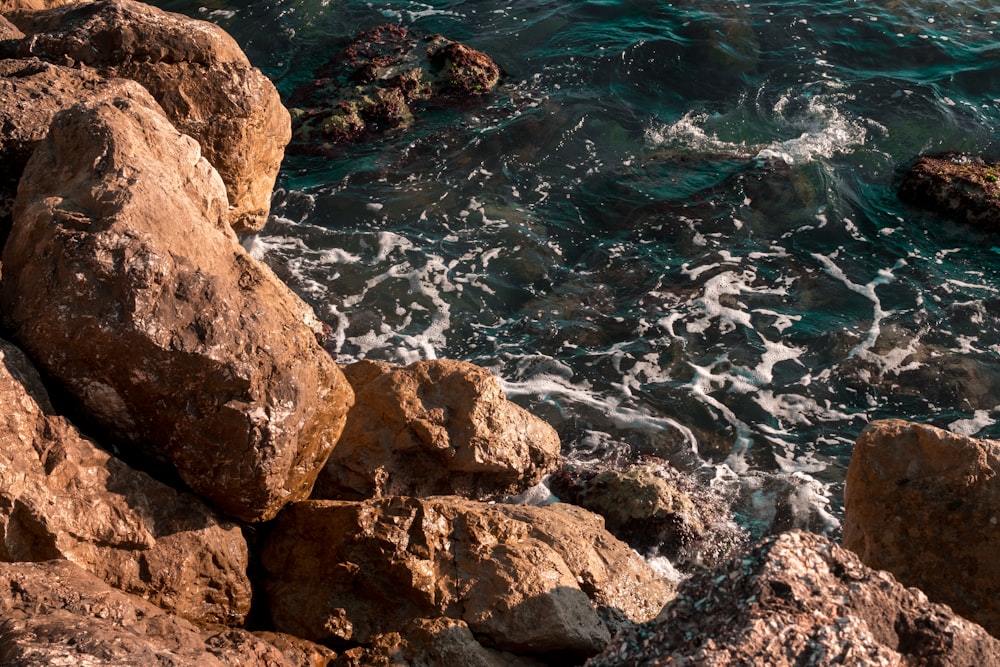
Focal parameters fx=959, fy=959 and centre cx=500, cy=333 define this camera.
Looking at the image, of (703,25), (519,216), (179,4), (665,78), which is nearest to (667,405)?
(519,216)

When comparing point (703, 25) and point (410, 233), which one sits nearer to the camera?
point (410, 233)

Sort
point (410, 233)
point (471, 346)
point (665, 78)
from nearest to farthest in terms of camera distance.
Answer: point (471, 346) < point (410, 233) < point (665, 78)

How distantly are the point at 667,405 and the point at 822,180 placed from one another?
5.92 metres

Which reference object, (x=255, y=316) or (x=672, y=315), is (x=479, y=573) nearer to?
(x=255, y=316)

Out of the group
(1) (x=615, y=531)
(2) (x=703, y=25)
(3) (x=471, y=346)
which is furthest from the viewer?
(2) (x=703, y=25)

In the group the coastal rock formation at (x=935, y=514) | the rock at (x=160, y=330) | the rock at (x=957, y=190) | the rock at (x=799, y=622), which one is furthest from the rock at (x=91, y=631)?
the rock at (x=957, y=190)

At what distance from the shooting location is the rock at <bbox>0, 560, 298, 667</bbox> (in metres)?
4.17

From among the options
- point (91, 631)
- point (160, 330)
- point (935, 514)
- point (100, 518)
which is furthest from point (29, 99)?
point (935, 514)

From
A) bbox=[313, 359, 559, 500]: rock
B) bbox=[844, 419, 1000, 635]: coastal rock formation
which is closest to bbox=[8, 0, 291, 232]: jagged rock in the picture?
bbox=[313, 359, 559, 500]: rock

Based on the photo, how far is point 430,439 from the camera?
8.20 meters

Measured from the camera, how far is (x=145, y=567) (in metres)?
5.90

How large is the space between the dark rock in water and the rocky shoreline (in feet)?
25.3

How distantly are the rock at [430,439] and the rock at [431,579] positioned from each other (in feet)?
4.00

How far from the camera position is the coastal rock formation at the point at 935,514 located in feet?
22.2
